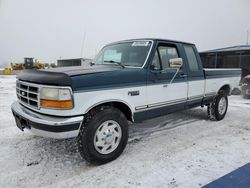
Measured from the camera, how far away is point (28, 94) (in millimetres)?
3008

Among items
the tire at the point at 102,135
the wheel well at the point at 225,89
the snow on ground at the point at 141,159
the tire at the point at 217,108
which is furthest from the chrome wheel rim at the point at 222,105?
the tire at the point at 102,135

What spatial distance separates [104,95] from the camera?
290cm

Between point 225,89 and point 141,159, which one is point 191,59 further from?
point 141,159

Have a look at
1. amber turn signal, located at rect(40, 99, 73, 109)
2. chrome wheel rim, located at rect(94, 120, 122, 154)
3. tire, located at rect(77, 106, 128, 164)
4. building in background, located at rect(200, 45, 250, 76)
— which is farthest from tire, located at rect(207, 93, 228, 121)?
building in background, located at rect(200, 45, 250, 76)

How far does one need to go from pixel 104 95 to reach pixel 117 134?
0.68 metres

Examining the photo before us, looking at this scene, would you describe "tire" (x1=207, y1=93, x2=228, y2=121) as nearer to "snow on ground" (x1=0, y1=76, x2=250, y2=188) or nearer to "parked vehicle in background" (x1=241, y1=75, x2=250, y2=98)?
"snow on ground" (x1=0, y1=76, x2=250, y2=188)

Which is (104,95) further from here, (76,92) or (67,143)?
(67,143)

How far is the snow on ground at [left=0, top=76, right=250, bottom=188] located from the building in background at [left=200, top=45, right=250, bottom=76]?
6965mm

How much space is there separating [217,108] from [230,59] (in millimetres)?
6967

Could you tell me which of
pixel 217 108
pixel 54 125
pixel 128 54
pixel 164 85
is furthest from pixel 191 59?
pixel 54 125

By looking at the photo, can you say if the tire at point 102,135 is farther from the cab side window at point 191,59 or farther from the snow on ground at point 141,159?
the cab side window at point 191,59

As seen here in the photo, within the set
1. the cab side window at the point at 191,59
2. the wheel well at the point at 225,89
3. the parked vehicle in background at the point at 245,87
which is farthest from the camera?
the parked vehicle in background at the point at 245,87

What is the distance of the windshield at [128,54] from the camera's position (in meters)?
3.60

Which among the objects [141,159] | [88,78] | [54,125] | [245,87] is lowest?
[141,159]
